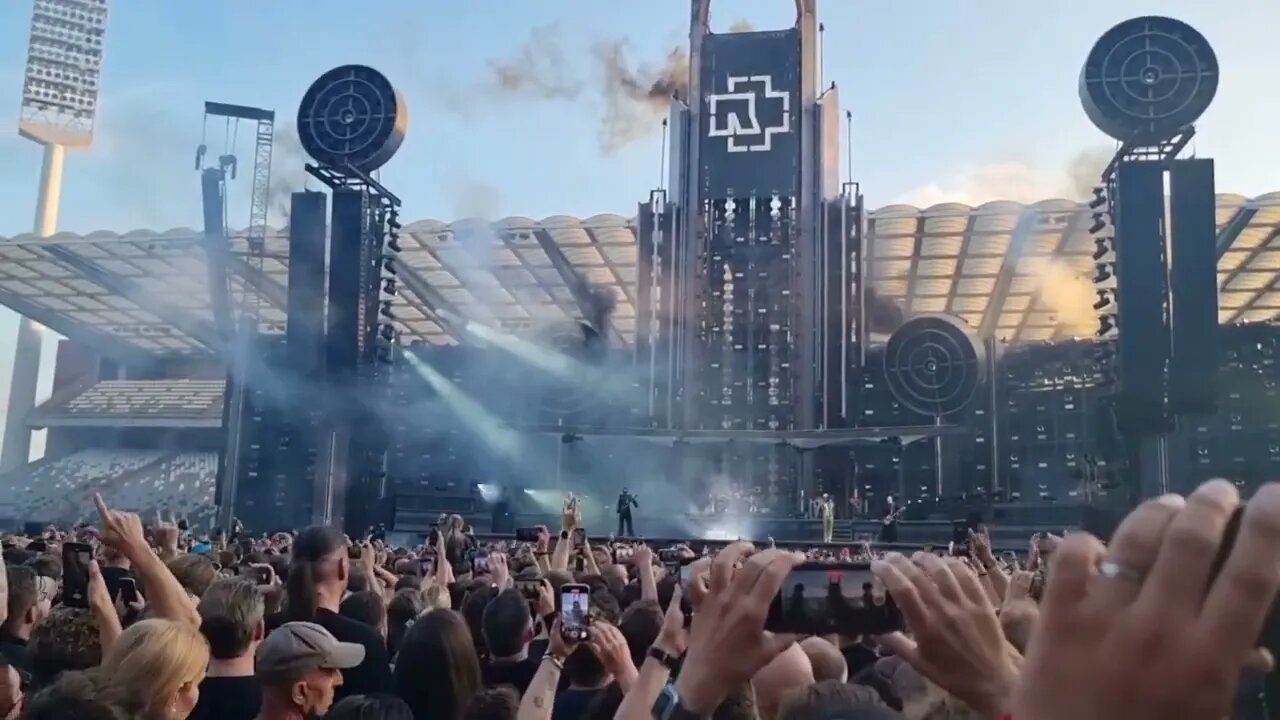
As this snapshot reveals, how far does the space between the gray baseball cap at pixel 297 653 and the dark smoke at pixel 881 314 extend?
146 ft

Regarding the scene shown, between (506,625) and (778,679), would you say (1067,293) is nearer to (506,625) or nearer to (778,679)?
(506,625)

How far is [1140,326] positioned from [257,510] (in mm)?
22973

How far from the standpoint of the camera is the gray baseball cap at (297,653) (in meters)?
3.14

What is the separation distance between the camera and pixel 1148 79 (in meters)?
23.2

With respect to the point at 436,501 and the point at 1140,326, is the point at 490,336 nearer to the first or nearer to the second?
the point at 436,501

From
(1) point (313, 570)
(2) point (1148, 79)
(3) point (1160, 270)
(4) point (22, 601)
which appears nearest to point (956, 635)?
(1) point (313, 570)

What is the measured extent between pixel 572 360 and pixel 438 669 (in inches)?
1424

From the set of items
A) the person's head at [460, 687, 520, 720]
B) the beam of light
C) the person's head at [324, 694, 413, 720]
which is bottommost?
the person's head at [460, 687, 520, 720]

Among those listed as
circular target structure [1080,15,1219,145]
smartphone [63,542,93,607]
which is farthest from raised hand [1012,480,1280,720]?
circular target structure [1080,15,1219,145]

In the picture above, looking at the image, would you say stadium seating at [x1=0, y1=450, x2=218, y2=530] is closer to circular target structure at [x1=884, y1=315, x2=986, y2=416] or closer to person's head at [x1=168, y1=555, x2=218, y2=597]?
circular target structure at [x1=884, y1=315, x2=986, y2=416]

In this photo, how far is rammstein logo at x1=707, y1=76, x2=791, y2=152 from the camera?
36656mm

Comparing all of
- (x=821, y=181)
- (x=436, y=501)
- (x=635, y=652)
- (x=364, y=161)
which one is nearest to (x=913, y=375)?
(x=821, y=181)

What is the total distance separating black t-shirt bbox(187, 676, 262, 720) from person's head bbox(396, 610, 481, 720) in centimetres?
49

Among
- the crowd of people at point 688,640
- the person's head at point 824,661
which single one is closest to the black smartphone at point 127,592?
the crowd of people at point 688,640
